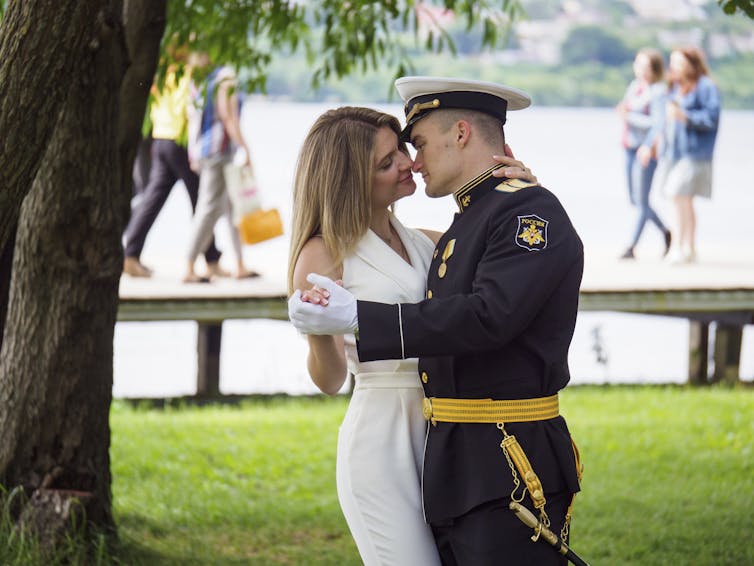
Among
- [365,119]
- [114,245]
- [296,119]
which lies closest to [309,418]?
[114,245]

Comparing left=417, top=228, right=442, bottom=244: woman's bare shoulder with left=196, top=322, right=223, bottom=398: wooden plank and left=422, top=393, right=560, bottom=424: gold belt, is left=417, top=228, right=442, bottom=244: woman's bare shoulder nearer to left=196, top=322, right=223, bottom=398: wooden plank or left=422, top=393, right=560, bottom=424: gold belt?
left=422, top=393, right=560, bottom=424: gold belt

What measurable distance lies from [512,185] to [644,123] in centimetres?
774

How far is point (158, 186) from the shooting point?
28.3ft

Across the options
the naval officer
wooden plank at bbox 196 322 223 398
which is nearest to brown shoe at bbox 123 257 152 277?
wooden plank at bbox 196 322 223 398

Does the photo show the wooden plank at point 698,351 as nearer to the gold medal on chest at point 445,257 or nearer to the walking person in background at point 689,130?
the walking person in background at point 689,130

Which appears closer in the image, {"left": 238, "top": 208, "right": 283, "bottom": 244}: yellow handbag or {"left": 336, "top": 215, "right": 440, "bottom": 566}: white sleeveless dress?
{"left": 336, "top": 215, "right": 440, "bottom": 566}: white sleeveless dress

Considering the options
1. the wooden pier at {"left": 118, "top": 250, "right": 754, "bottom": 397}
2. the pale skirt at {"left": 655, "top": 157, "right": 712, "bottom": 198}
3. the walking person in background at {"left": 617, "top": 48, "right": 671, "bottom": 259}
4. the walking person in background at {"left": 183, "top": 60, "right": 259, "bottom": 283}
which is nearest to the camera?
the wooden pier at {"left": 118, "top": 250, "right": 754, "bottom": 397}

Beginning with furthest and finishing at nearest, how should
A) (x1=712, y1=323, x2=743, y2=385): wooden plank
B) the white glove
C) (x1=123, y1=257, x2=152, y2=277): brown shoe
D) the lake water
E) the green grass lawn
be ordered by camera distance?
the lake water → (x1=712, y1=323, x2=743, y2=385): wooden plank → (x1=123, y1=257, x2=152, y2=277): brown shoe → the green grass lawn → the white glove

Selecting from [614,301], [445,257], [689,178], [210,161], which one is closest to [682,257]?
[689,178]

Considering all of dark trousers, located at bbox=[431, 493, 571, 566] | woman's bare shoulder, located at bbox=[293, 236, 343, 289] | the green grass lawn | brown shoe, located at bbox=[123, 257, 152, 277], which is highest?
woman's bare shoulder, located at bbox=[293, 236, 343, 289]

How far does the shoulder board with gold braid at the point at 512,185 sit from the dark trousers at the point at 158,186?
5.98 meters

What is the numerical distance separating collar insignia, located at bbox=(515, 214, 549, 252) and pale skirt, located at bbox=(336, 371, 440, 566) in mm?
503

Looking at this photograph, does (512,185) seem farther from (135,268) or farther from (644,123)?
(644,123)

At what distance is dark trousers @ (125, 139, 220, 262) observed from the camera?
28.0 feet
